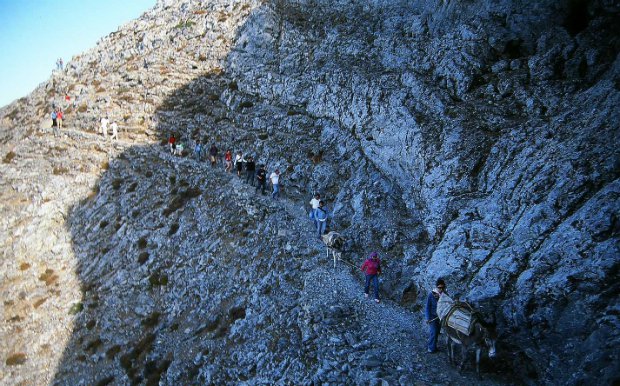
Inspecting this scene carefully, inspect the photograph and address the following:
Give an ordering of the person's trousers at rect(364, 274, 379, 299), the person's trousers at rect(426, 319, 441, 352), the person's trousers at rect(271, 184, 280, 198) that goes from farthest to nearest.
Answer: the person's trousers at rect(271, 184, 280, 198), the person's trousers at rect(364, 274, 379, 299), the person's trousers at rect(426, 319, 441, 352)

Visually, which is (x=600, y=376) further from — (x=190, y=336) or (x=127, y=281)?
(x=127, y=281)

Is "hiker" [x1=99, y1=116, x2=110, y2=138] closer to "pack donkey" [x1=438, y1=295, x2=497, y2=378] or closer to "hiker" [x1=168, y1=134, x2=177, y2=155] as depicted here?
"hiker" [x1=168, y1=134, x2=177, y2=155]

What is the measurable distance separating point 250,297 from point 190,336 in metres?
5.13

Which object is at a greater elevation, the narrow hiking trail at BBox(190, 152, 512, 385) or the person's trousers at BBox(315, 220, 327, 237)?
the person's trousers at BBox(315, 220, 327, 237)

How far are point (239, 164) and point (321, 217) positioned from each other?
14436mm

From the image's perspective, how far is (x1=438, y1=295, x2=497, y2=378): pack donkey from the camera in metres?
14.1

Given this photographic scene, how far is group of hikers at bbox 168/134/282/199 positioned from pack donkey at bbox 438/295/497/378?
20.8 m

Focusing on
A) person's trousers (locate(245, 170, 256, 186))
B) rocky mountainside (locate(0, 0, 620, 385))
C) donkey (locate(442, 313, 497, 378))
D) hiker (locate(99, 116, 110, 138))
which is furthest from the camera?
hiker (locate(99, 116, 110, 138))

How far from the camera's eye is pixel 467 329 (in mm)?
14039

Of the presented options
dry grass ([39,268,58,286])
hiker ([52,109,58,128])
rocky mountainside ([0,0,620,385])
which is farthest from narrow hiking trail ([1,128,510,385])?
hiker ([52,109,58,128])

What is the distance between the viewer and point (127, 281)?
32.8 meters

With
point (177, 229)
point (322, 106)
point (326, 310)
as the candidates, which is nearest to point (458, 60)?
point (322, 106)

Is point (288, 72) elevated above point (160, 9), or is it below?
below

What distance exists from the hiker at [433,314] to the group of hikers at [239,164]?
19372 mm
